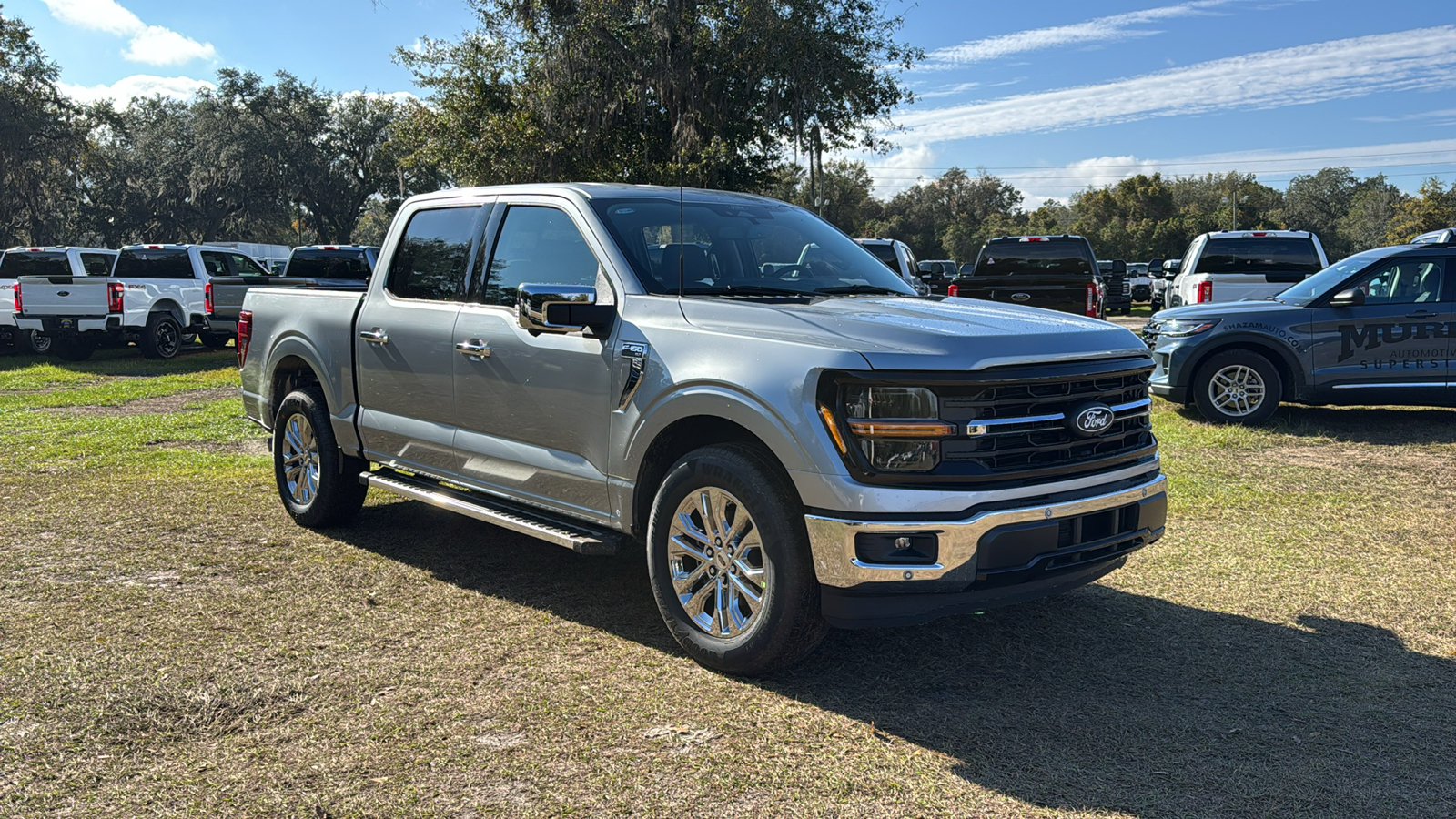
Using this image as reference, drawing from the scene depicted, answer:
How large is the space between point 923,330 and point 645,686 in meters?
1.70

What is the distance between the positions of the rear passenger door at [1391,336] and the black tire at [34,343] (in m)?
20.9

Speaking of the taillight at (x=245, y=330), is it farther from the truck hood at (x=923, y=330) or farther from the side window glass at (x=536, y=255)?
the truck hood at (x=923, y=330)

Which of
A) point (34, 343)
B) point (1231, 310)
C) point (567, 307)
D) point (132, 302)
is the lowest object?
point (34, 343)

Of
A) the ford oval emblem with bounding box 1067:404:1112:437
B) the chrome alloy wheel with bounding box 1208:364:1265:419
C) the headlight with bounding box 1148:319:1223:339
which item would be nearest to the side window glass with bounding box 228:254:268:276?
the headlight with bounding box 1148:319:1223:339

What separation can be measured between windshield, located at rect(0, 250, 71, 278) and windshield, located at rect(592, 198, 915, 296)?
19.2m

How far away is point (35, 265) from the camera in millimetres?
20422

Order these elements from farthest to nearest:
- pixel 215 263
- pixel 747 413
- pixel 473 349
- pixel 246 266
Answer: pixel 246 266 → pixel 215 263 → pixel 473 349 → pixel 747 413

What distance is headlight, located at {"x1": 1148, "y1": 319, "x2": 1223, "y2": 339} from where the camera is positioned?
10781mm

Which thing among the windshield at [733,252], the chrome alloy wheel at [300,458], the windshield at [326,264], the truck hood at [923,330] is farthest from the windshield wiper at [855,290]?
the windshield at [326,264]

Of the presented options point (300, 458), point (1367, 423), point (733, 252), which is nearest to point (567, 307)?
point (733, 252)

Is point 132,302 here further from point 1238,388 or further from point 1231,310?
point 1238,388

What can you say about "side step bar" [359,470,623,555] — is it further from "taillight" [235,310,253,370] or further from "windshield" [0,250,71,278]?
"windshield" [0,250,71,278]

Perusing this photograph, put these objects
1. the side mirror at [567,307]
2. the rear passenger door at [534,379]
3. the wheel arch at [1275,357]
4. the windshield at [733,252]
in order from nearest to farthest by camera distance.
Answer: the side mirror at [567,307] < the rear passenger door at [534,379] < the windshield at [733,252] < the wheel arch at [1275,357]

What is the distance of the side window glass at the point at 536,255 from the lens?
5164 millimetres
